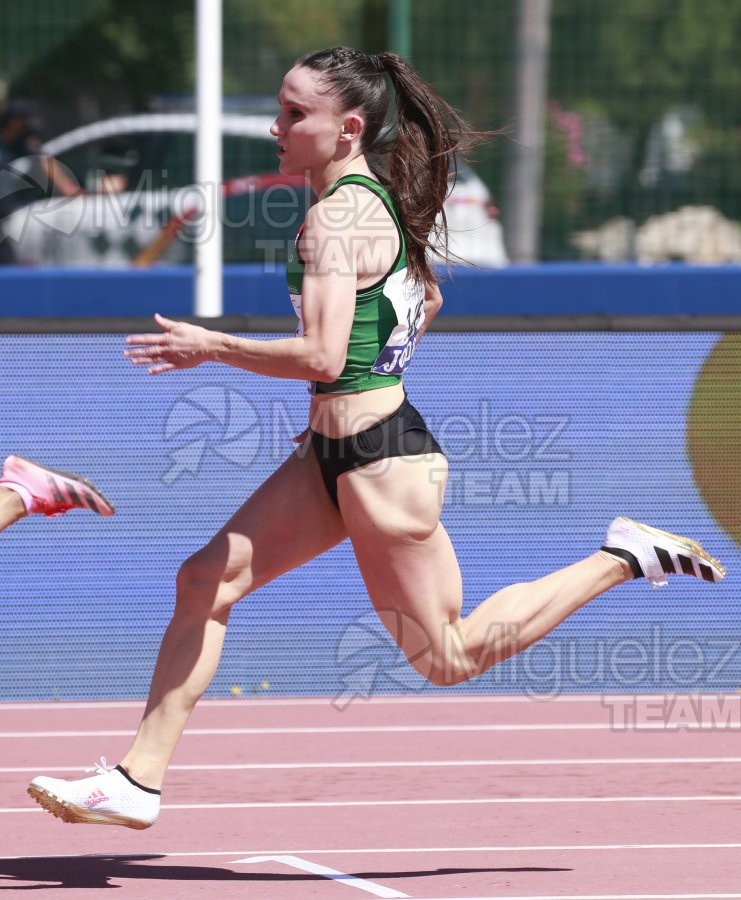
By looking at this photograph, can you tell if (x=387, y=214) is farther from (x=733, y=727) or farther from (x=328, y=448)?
(x=733, y=727)

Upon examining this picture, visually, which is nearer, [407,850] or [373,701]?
[407,850]

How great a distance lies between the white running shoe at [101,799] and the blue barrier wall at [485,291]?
7138 mm

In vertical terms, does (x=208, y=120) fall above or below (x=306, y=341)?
above

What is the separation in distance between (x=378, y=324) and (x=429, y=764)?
2083 mm

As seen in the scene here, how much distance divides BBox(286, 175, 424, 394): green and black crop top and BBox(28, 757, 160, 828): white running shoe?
3.70 feet

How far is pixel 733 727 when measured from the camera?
684 centimetres

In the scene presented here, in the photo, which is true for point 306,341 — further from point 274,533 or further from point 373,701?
point 373,701

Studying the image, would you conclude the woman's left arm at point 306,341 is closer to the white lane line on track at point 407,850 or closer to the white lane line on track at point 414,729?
the white lane line on track at point 407,850

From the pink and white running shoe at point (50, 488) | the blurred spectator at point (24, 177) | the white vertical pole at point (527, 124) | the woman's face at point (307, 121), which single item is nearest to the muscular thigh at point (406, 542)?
the woman's face at point (307, 121)

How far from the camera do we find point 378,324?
188 inches

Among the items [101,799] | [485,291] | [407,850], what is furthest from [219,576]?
[485,291]

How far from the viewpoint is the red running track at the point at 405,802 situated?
4879 millimetres

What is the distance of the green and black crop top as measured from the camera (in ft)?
15.6

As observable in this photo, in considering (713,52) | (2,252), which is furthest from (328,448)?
(713,52)
